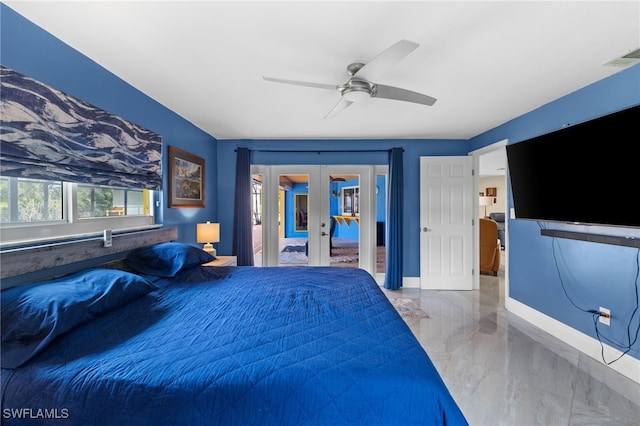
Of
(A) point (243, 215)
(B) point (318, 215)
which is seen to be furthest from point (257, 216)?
(B) point (318, 215)

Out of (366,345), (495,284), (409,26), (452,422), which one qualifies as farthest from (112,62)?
(495,284)

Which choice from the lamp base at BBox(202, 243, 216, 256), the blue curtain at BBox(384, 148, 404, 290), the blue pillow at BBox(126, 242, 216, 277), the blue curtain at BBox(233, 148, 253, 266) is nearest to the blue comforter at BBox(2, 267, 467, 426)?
the blue pillow at BBox(126, 242, 216, 277)

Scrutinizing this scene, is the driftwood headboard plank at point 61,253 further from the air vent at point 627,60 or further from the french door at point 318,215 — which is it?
the air vent at point 627,60

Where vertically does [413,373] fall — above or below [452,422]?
above

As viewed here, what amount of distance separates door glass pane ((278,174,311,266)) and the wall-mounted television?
9.39 ft

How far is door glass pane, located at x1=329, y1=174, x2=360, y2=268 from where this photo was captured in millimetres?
4383

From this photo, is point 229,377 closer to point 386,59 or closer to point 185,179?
point 386,59

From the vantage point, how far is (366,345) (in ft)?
3.89

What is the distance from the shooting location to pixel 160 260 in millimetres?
2213

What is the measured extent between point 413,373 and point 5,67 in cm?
250

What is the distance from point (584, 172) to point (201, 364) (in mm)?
2842

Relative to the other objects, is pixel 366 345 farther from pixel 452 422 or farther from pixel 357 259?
pixel 357 259

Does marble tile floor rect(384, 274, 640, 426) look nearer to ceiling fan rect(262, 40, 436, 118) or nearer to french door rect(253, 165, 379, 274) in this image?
french door rect(253, 165, 379, 274)

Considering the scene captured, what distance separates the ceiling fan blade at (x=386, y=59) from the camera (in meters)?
1.39
